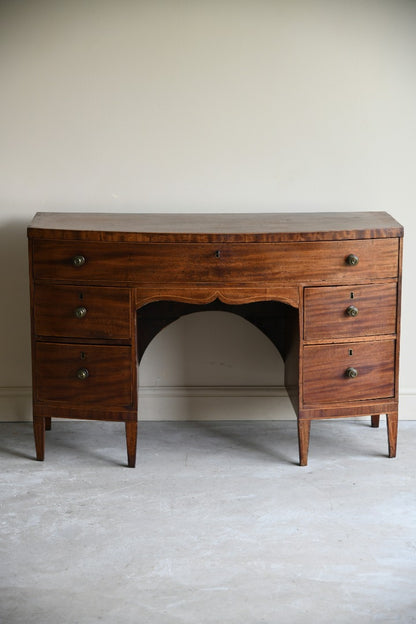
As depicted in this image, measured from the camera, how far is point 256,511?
2.81m

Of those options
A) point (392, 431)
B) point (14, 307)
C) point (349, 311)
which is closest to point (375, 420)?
point (392, 431)

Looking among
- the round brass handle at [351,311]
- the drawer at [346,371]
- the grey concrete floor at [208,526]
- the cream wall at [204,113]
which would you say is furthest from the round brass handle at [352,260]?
the grey concrete floor at [208,526]

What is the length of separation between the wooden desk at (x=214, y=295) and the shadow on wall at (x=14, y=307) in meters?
0.33

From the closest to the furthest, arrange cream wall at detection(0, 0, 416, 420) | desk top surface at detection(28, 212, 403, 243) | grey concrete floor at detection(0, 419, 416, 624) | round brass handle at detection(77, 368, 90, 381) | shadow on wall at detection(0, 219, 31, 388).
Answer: grey concrete floor at detection(0, 419, 416, 624)
desk top surface at detection(28, 212, 403, 243)
round brass handle at detection(77, 368, 90, 381)
cream wall at detection(0, 0, 416, 420)
shadow on wall at detection(0, 219, 31, 388)

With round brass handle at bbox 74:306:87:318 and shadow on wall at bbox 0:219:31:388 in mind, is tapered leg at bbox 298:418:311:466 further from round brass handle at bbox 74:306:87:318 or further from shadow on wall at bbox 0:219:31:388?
shadow on wall at bbox 0:219:31:388

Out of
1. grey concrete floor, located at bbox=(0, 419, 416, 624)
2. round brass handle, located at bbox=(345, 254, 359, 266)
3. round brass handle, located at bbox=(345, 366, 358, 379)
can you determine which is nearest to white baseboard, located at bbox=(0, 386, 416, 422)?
grey concrete floor, located at bbox=(0, 419, 416, 624)

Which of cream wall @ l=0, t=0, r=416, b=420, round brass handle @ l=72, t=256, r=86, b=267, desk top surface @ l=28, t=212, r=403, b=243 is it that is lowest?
round brass handle @ l=72, t=256, r=86, b=267

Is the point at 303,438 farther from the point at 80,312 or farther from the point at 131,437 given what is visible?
the point at 80,312

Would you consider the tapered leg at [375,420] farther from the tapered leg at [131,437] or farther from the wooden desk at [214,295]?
the tapered leg at [131,437]

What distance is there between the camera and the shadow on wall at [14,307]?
11.4 ft

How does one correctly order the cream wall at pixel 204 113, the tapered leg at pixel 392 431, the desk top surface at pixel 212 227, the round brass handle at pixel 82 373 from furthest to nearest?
the cream wall at pixel 204 113 < the tapered leg at pixel 392 431 < the round brass handle at pixel 82 373 < the desk top surface at pixel 212 227

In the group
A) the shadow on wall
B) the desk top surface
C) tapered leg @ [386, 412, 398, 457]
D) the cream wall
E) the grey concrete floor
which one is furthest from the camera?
the shadow on wall

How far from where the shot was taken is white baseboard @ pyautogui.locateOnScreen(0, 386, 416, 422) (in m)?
3.58

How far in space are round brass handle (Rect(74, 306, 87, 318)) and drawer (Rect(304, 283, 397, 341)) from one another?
742 millimetres
